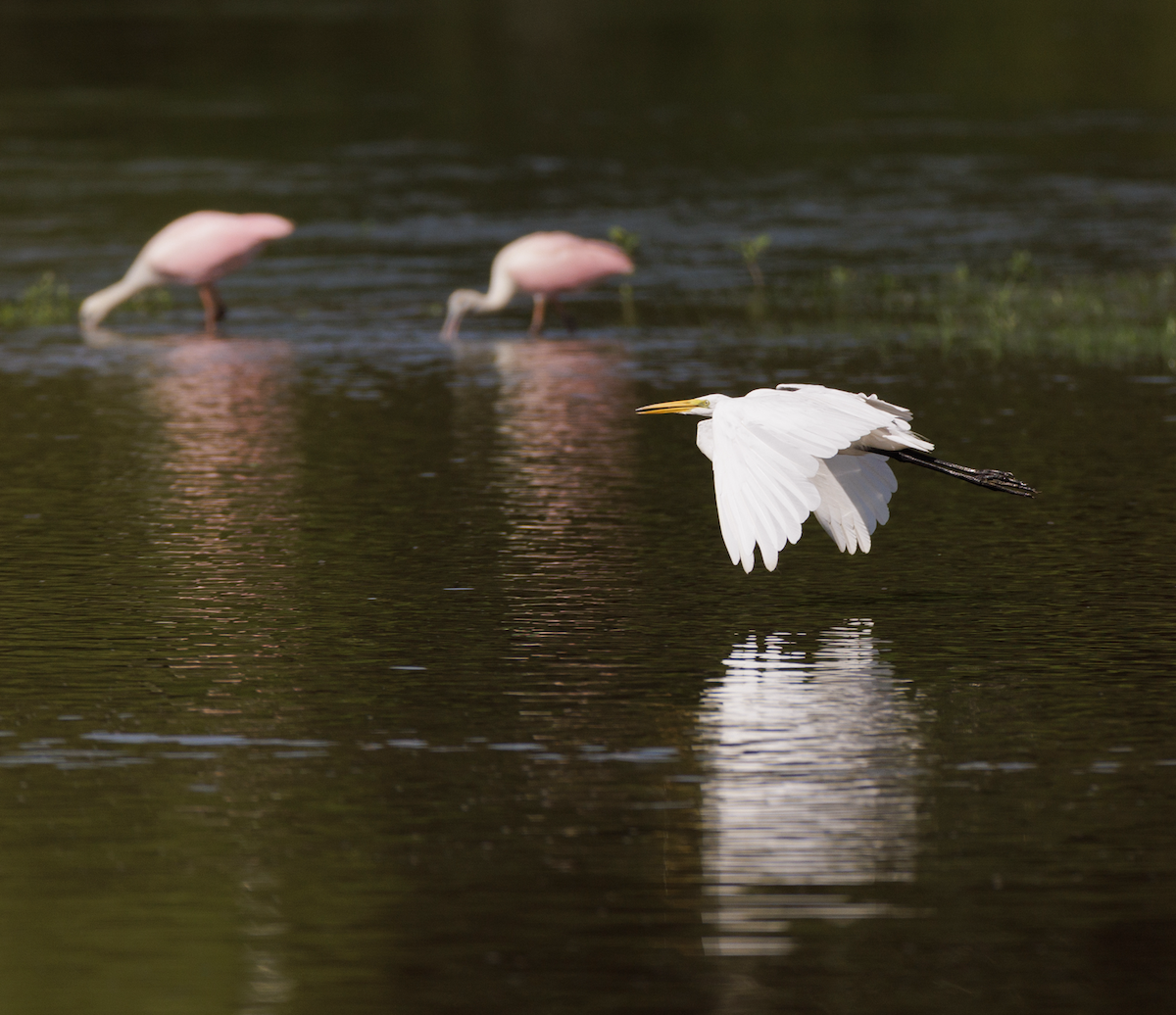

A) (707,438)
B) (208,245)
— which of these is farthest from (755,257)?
(707,438)

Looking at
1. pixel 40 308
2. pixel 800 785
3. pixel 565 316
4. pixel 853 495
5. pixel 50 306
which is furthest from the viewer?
pixel 50 306

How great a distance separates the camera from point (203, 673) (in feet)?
29.9

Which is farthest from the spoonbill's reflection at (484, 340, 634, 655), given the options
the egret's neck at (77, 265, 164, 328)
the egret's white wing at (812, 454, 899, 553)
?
the egret's neck at (77, 265, 164, 328)

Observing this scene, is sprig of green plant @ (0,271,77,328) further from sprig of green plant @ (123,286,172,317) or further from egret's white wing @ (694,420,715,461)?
egret's white wing @ (694,420,715,461)

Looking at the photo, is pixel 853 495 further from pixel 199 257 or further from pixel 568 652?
pixel 199 257

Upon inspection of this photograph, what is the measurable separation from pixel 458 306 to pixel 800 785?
39.6 feet

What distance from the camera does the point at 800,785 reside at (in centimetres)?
752

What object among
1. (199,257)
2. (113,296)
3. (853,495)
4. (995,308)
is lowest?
(995,308)

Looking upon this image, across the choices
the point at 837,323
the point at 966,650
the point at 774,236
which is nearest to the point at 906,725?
the point at 966,650

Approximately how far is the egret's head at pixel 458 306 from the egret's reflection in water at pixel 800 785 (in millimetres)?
9908

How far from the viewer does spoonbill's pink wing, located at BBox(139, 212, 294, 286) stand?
2028 cm

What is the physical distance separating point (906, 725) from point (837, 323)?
37.2 feet

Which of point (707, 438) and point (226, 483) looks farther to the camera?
point (226, 483)

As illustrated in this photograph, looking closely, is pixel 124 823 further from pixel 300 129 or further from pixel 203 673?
pixel 300 129
